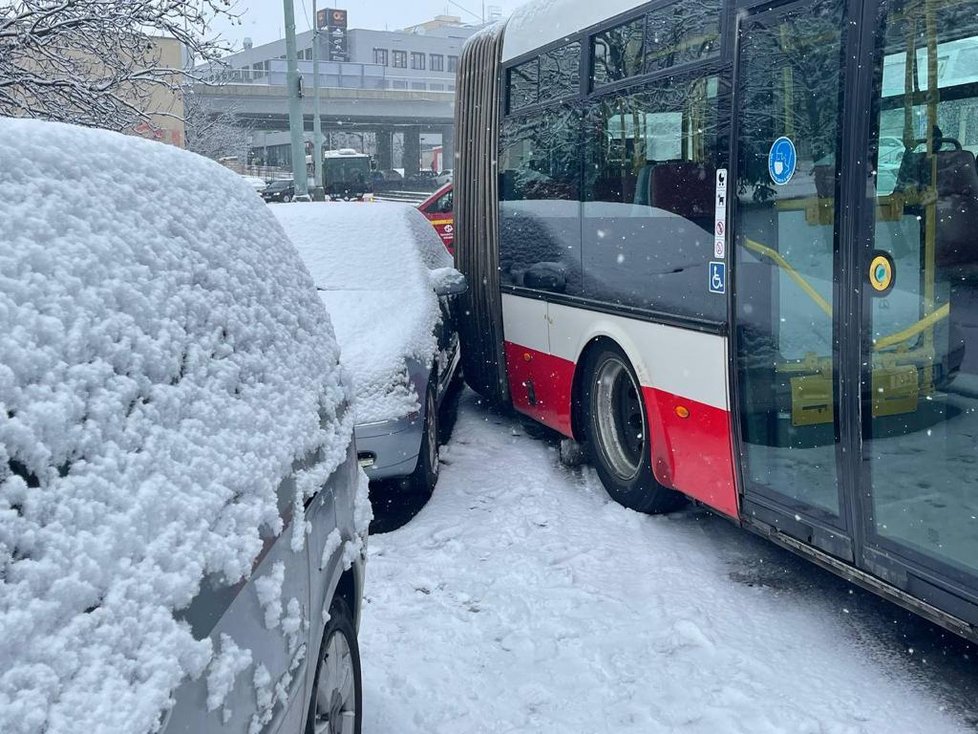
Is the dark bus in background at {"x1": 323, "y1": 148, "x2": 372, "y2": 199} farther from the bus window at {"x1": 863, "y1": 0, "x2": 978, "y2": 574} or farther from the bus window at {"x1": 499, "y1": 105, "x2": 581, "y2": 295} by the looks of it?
the bus window at {"x1": 863, "y1": 0, "x2": 978, "y2": 574}

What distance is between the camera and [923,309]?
353 cm

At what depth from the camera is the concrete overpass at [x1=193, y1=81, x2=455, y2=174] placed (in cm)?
5284

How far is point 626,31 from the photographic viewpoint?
5531mm

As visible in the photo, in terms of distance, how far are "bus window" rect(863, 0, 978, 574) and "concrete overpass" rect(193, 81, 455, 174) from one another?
46549 millimetres

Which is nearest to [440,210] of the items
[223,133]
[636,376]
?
[636,376]

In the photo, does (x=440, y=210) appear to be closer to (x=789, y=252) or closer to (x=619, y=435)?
(x=619, y=435)

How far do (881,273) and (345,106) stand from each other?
58575 mm

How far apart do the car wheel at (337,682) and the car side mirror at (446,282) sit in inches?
166

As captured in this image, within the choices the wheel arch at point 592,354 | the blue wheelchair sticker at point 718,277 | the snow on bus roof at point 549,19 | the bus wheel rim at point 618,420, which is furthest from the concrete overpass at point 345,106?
the blue wheelchair sticker at point 718,277

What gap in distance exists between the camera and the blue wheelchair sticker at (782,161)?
13.6ft

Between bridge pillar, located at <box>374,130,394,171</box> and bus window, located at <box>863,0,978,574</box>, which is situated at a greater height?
bridge pillar, located at <box>374,130,394,171</box>

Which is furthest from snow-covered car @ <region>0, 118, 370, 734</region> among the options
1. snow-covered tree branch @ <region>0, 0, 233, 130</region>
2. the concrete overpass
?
the concrete overpass

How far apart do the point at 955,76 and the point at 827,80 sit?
518 mm

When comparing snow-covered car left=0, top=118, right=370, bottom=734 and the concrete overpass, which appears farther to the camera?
the concrete overpass
